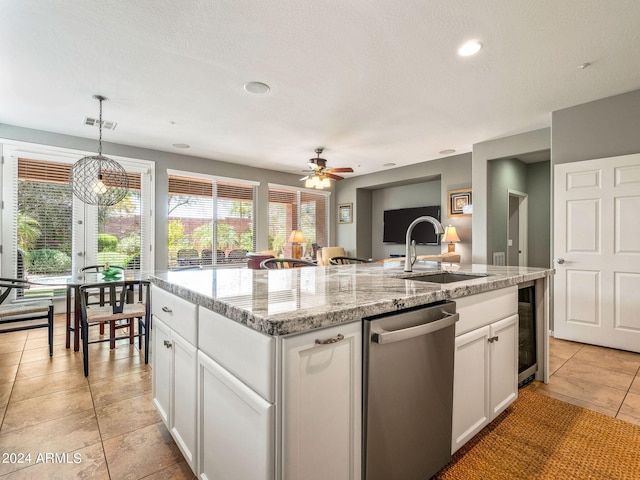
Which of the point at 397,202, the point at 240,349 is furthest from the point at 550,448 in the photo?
the point at 397,202

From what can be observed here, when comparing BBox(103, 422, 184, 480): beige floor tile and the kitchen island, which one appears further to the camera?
BBox(103, 422, 184, 480): beige floor tile

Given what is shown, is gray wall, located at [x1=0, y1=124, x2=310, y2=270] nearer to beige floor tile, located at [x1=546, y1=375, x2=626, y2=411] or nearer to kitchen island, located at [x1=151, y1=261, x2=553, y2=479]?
kitchen island, located at [x1=151, y1=261, x2=553, y2=479]

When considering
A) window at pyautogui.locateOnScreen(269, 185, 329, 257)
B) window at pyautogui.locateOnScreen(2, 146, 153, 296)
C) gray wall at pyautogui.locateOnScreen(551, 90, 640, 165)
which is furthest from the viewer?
window at pyautogui.locateOnScreen(269, 185, 329, 257)

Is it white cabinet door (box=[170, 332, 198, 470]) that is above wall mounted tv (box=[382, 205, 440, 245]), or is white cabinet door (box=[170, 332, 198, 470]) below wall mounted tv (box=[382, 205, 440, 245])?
below

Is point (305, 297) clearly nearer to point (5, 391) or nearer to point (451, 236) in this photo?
point (5, 391)

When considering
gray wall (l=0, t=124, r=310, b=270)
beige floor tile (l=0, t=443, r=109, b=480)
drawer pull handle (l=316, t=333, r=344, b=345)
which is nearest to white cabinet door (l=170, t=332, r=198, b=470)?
beige floor tile (l=0, t=443, r=109, b=480)

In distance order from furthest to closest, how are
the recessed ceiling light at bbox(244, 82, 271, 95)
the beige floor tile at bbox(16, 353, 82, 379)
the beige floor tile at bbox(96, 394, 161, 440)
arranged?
the recessed ceiling light at bbox(244, 82, 271, 95) < the beige floor tile at bbox(16, 353, 82, 379) < the beige floor tile at bbox(96, 394, 161, 440)

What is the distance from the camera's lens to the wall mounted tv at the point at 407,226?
6.67 meters

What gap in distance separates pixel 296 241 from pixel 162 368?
4858 mm

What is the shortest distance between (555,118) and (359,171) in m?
3.99

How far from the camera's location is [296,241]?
21.2 feet

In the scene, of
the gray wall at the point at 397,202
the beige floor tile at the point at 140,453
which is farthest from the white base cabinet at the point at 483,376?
the gray wall at the point at 397,202

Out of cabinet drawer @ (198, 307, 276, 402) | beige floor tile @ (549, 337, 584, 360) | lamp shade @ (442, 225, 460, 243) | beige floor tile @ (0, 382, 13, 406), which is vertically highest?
lamp shade @ (442, 225, 460, 243)

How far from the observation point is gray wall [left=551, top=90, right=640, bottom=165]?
10.3ft
